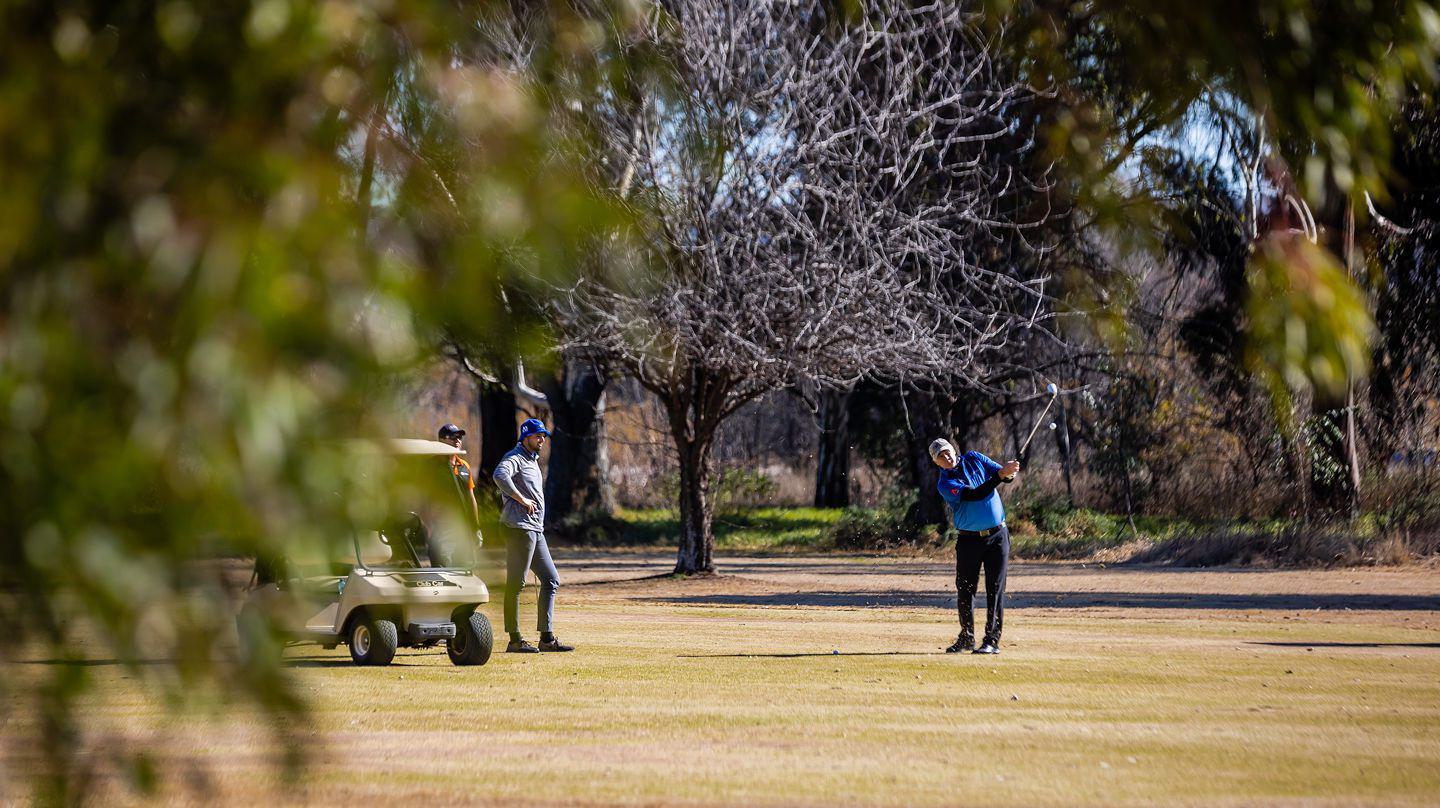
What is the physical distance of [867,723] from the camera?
34.7 feet

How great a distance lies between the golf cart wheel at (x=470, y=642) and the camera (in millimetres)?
13992

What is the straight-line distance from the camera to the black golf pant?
15343 mm

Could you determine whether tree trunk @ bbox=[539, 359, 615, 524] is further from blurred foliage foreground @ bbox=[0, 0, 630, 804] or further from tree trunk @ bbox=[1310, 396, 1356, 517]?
blurred foliage foreground @ bbox=[0, 0, 630, 804]

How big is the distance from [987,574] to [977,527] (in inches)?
18.7

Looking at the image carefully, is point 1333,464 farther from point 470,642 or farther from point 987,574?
point 470,642

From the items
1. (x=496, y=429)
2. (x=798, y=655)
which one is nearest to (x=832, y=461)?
(x=496, y=429)

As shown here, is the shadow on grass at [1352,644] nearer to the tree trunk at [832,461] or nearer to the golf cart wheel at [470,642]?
the golf cart wheel at [470,642]

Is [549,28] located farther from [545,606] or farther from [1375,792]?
[545,606]

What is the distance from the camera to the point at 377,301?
9.95 ft

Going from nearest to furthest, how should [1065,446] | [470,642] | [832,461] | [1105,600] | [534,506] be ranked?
[470,642], [534,506], [1105,600], [1065,446], [832,461]

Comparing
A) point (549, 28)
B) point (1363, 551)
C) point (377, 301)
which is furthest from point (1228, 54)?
point (1363, 551)

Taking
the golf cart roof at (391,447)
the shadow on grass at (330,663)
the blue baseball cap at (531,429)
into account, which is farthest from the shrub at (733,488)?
the golf cart roof at (391,447)

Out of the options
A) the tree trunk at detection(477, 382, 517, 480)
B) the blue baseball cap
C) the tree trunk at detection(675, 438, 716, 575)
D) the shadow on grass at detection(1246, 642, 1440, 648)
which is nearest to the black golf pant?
the shadow on grass at detection(1246, 642, 1440, 648)

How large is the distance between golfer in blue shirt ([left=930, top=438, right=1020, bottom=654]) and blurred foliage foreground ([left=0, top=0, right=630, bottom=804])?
1229 cm
